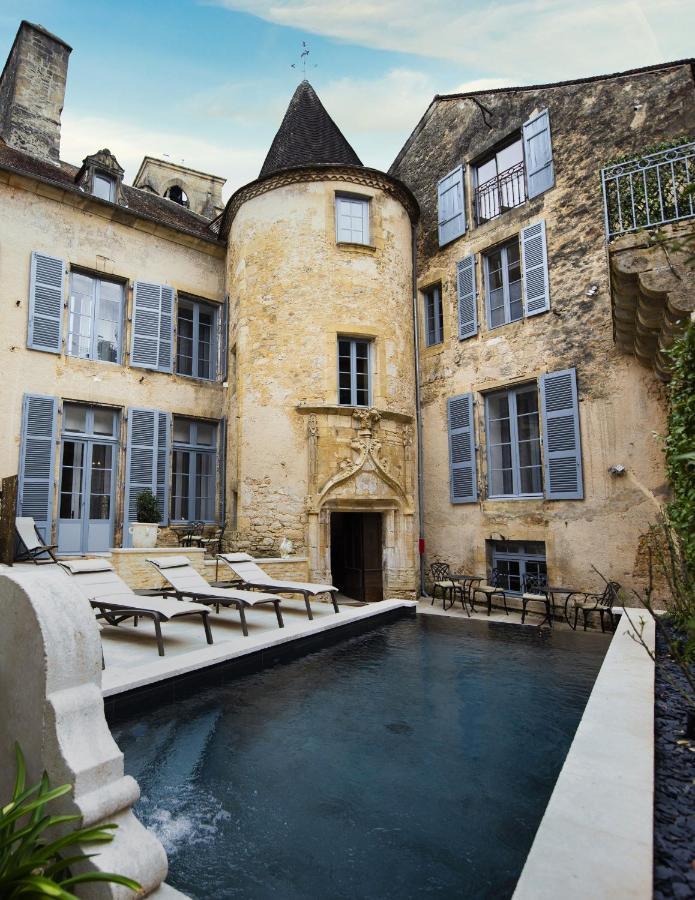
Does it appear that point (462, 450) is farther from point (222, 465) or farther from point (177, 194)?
point (177, 194)

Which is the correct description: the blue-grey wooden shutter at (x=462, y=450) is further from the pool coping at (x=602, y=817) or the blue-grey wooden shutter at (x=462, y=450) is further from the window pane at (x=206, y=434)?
the pool coping at (x=602, y=817)

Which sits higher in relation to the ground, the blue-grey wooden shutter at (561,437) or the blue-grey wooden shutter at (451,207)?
the blue-grey wooden shutter at (451,207)

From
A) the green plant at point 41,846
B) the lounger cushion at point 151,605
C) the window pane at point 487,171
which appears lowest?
the green plant at point 41,846

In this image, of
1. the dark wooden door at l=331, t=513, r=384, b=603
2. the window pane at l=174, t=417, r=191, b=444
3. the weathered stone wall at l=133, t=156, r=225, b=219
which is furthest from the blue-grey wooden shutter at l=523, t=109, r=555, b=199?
the weathered stone wall at l=133, t=156, r=225, b=219

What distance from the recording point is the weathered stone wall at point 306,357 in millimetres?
10102

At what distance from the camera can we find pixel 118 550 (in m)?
8.20

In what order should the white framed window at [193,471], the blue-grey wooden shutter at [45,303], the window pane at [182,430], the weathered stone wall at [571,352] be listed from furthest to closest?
the window pane at [182,430], the white framed window at [193,471], the blue-grey wooden shutter at [45,303], the weathered stone wall at [571,352]

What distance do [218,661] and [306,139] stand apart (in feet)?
38.3

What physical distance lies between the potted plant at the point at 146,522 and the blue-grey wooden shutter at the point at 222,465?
4.79 ft

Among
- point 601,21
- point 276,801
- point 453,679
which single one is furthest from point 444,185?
point 276,801

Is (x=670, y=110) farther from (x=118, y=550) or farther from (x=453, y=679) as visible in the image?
(x=118, y=550)

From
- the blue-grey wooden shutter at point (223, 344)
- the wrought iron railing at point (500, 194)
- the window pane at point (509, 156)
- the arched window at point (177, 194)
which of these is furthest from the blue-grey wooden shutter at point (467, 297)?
the arched window at point (177, 194)

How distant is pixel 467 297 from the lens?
11.0 metres

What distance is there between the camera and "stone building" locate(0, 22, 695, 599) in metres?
9.11
